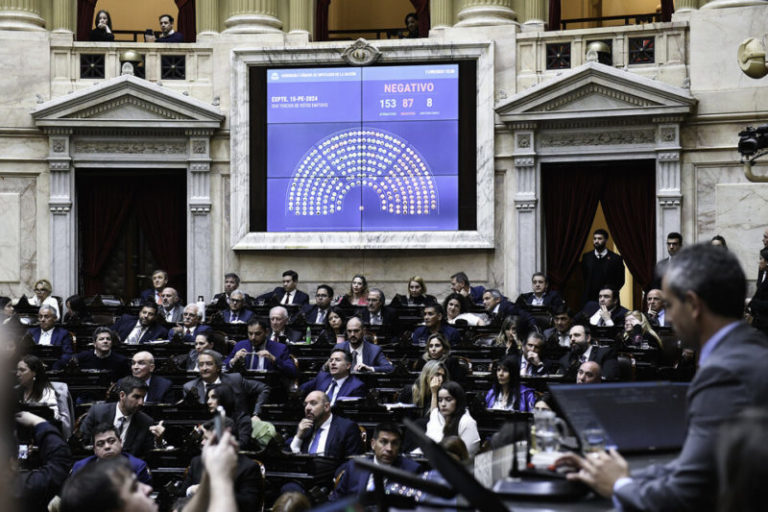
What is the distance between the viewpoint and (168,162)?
1642 centimetres

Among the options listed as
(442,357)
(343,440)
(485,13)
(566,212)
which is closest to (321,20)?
(485,13)

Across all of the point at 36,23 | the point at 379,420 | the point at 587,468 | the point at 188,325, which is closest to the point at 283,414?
the point at 379,420

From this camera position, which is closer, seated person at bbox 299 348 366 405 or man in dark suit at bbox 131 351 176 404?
seated person at bbox 299 348 366 405

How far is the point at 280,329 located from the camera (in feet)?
40.0

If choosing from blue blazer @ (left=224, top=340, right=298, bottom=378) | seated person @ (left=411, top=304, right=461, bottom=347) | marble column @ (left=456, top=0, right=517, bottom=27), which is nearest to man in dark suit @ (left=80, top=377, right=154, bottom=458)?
blue blazer @ (left=224, top=340, right=298, bottom=378)

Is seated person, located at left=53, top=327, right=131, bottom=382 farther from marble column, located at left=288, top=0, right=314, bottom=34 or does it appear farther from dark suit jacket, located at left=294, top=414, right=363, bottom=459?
marble column, located at left=288, top=0, right=314, bottom=34

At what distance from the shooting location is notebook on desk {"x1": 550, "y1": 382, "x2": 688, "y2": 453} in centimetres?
302

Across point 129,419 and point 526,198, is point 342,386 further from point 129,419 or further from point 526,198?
point 526,198

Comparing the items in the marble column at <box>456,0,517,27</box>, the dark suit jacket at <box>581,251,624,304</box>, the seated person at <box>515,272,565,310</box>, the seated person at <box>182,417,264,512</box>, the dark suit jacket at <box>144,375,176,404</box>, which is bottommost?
the seated person at <box>182,417,264,512</box>

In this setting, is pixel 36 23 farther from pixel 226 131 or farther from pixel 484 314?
pixel 484 314

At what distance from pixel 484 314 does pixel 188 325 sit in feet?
10.9

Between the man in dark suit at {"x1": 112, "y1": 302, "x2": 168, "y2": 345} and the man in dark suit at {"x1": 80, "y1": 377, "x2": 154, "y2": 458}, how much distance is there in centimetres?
393

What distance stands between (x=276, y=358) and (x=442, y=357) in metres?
1.73

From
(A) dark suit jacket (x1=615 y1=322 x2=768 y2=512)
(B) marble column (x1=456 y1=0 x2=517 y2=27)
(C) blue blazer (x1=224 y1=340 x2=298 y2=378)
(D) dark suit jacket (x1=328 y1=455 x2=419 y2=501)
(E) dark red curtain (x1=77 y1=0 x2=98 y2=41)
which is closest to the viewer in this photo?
(A) dark suit jacket (x1=615 y1=322 x2=768 y2=512)
